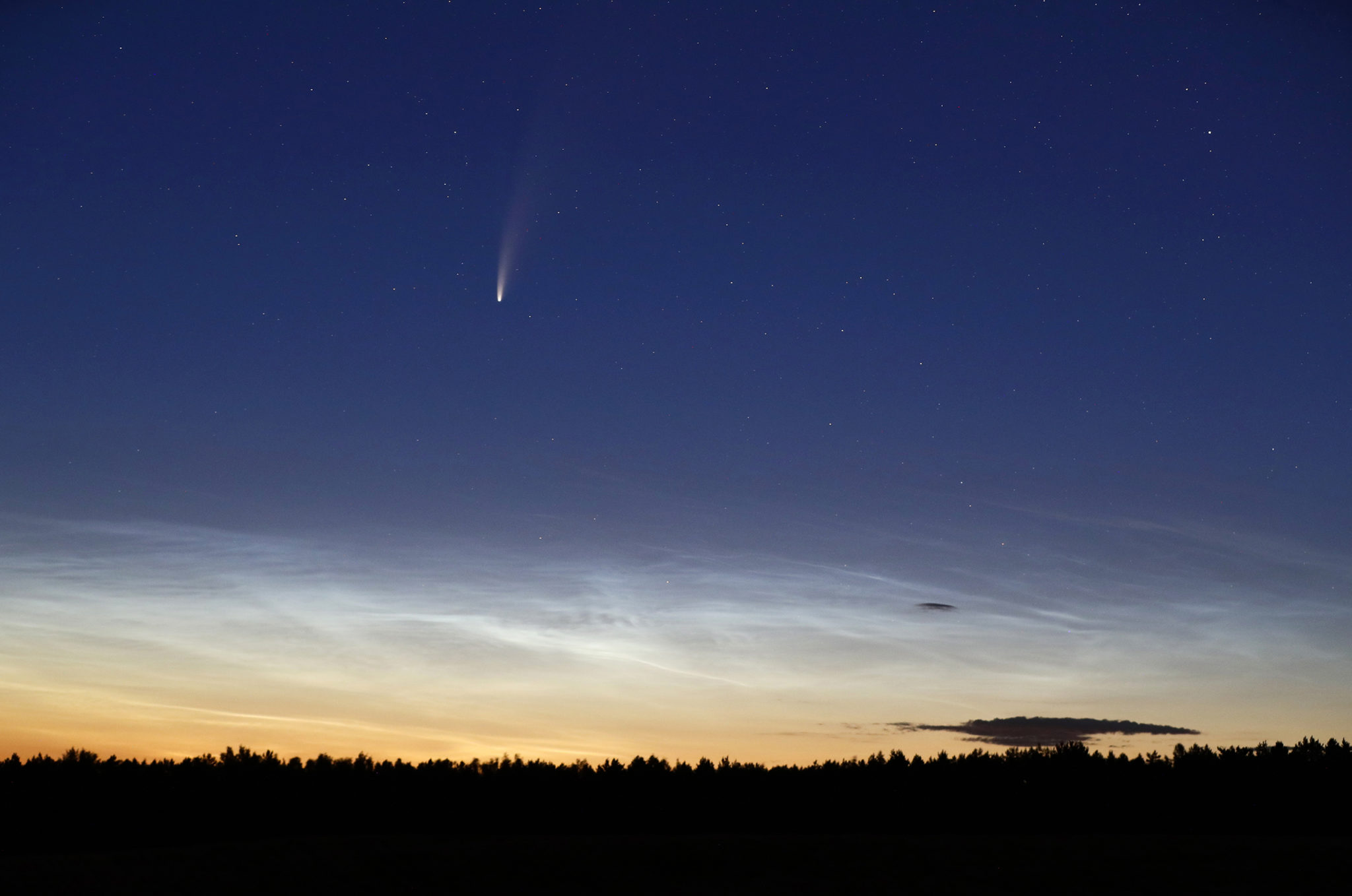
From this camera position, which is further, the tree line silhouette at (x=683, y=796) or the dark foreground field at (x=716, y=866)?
the tree line silhouette at (x=683, y=796)

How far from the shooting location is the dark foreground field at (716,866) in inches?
1293

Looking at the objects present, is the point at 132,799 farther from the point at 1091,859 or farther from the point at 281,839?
the point at 1091,859

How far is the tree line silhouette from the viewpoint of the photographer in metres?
46.1

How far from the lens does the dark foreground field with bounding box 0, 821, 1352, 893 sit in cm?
3284

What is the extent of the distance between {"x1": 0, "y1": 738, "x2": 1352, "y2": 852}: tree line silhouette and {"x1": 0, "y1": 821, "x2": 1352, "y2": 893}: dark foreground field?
24.4 feet

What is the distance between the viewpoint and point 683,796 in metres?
50.4

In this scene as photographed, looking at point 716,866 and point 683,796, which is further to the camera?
point 683,796

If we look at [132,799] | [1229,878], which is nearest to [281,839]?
[132,799]

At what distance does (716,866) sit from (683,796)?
48.6 feet

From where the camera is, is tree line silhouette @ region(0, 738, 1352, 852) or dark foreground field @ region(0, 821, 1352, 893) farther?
tree line silhouette @ region(0, 738, 1352, 852)

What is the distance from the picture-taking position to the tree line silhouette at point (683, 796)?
46062mm

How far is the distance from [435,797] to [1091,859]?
26.8 metres

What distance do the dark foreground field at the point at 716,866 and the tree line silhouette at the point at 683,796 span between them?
293 inches

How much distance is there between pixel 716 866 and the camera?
3581 cm
